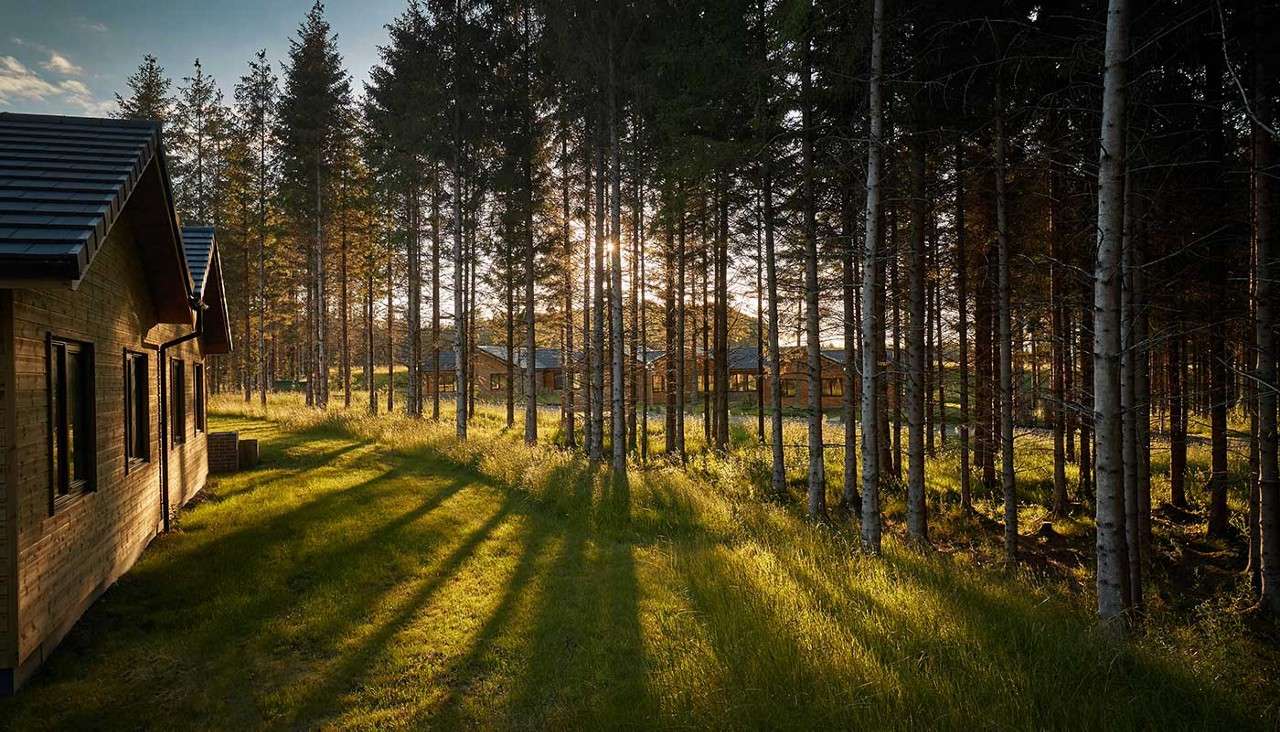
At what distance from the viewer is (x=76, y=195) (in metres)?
4.89

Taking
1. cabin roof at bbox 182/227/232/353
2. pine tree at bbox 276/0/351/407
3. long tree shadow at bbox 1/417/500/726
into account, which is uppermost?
pine tree at bbox 276/0/351/407

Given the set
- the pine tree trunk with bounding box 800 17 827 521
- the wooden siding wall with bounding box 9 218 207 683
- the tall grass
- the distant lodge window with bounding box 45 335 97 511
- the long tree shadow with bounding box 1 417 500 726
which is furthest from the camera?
the pine tree trunk with bounding box 800 17 827 521

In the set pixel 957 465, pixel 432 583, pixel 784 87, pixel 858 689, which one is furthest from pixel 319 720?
pixel 957 465

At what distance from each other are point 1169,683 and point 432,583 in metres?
7.01

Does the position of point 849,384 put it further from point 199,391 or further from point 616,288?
point 199,391

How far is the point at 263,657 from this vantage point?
511cm

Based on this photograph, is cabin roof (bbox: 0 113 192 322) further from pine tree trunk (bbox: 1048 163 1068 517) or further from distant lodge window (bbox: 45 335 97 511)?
pine tree trunk (bbox: 1048 163 1068 517)

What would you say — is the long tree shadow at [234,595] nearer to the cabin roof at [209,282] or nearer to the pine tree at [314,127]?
the cabin roof at [209,282]

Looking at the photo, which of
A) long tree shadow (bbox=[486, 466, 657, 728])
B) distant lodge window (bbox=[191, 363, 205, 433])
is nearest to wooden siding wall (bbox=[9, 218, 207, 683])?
distant lodge window (bbox=[191, 363, 205, 433])

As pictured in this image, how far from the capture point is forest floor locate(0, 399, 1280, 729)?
12.3ft

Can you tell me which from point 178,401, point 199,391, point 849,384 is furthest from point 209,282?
point 849,384

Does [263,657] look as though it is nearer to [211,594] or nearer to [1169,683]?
[211,594]

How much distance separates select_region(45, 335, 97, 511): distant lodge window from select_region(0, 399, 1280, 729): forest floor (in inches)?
58.7

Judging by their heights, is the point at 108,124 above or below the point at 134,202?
above
